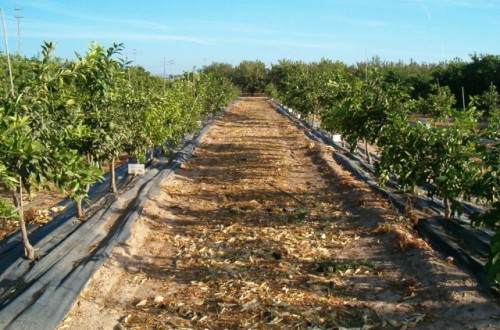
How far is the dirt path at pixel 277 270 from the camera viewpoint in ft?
16.5

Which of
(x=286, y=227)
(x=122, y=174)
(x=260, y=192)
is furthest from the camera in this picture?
(x=122, y=174)

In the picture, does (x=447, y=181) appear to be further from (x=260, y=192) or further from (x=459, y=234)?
(x=260, y=192)

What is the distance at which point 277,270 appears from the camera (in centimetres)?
635

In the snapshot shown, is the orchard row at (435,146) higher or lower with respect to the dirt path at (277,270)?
higher

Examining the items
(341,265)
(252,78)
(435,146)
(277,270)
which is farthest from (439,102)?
(252,78)

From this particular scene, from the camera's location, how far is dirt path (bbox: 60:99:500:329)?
503cm

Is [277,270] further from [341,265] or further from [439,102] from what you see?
[439,102]

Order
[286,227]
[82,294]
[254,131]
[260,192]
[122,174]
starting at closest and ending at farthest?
[82,294] → [286,227] → [260,192] → [122,174] → [254,131]

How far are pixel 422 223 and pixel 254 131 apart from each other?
1647 centimetres

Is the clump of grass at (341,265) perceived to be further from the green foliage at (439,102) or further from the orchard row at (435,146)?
the green foliage at (439,102)

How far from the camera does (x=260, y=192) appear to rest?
10.7 metres

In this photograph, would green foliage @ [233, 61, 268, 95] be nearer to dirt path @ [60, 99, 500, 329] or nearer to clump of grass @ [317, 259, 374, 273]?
dirt path @ [60, 99, 500, 329]

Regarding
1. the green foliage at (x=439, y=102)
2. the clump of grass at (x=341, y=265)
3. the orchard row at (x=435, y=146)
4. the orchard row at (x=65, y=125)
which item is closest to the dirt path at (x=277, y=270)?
the clump of grass at (x=341, y=265)

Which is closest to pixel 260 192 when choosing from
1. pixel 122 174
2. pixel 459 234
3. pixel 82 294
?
pixel 122 174
